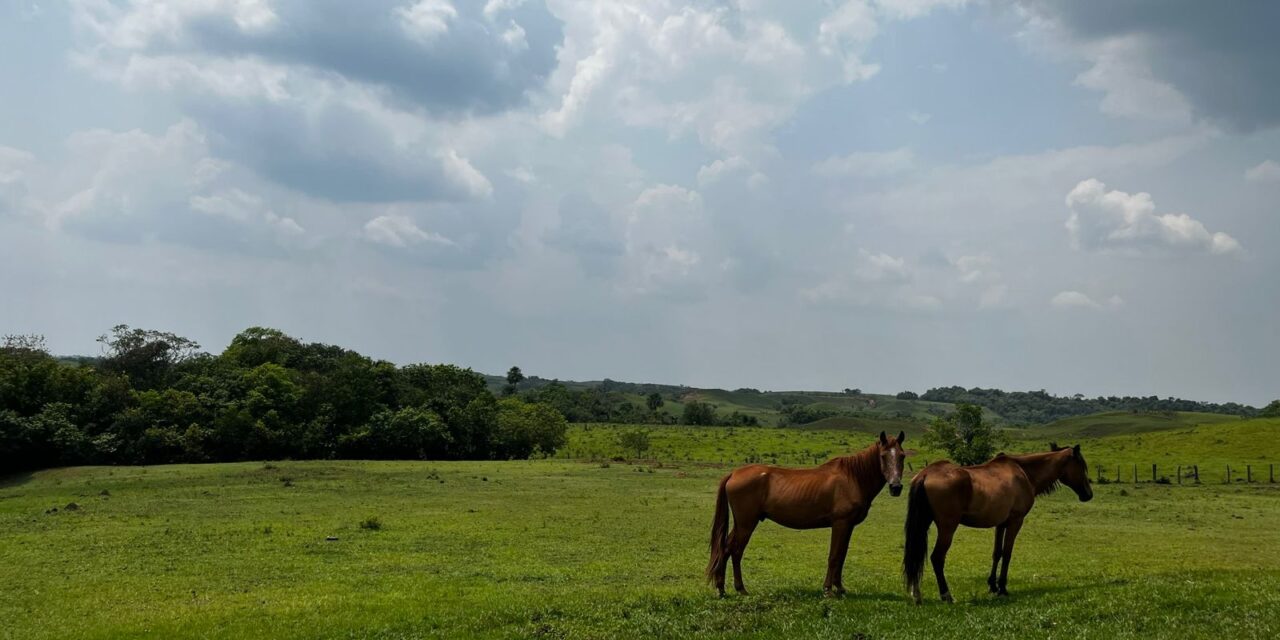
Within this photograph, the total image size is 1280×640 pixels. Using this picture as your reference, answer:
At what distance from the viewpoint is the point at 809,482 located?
1314 centimetres

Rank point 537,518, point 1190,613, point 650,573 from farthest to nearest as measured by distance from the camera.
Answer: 1. point 537,518
2. point 650,573
3. point 1190,613

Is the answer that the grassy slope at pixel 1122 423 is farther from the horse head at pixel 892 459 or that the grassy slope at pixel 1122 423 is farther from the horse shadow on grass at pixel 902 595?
the horse head at pixel 892 459

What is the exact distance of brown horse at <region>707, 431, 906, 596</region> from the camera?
41.5ft

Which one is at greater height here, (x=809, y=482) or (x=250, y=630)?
(x=809, y=482)

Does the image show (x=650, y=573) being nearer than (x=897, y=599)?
No

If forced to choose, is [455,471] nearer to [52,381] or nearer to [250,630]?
[52,381]

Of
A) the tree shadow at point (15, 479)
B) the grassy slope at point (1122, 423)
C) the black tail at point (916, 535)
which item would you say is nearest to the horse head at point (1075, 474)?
the black tail at point (916, 535)

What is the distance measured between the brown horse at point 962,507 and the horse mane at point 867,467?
0.65 meters

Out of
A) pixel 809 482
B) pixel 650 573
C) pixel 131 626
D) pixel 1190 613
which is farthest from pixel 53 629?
pixel 1190 613

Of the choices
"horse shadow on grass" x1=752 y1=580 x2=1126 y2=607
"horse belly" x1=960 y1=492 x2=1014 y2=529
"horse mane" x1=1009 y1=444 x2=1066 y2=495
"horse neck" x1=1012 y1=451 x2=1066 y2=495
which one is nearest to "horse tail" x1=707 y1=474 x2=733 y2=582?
"horse shadow on grass" x1=752 y1=580 x2=1126 y2=607

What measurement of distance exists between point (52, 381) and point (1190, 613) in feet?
262

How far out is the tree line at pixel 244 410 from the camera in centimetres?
6109

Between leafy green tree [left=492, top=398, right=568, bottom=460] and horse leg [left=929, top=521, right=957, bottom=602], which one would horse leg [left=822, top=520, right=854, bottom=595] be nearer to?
horse leg [left=929, top=521, right=957, bottom=602]

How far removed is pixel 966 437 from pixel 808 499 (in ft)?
157
